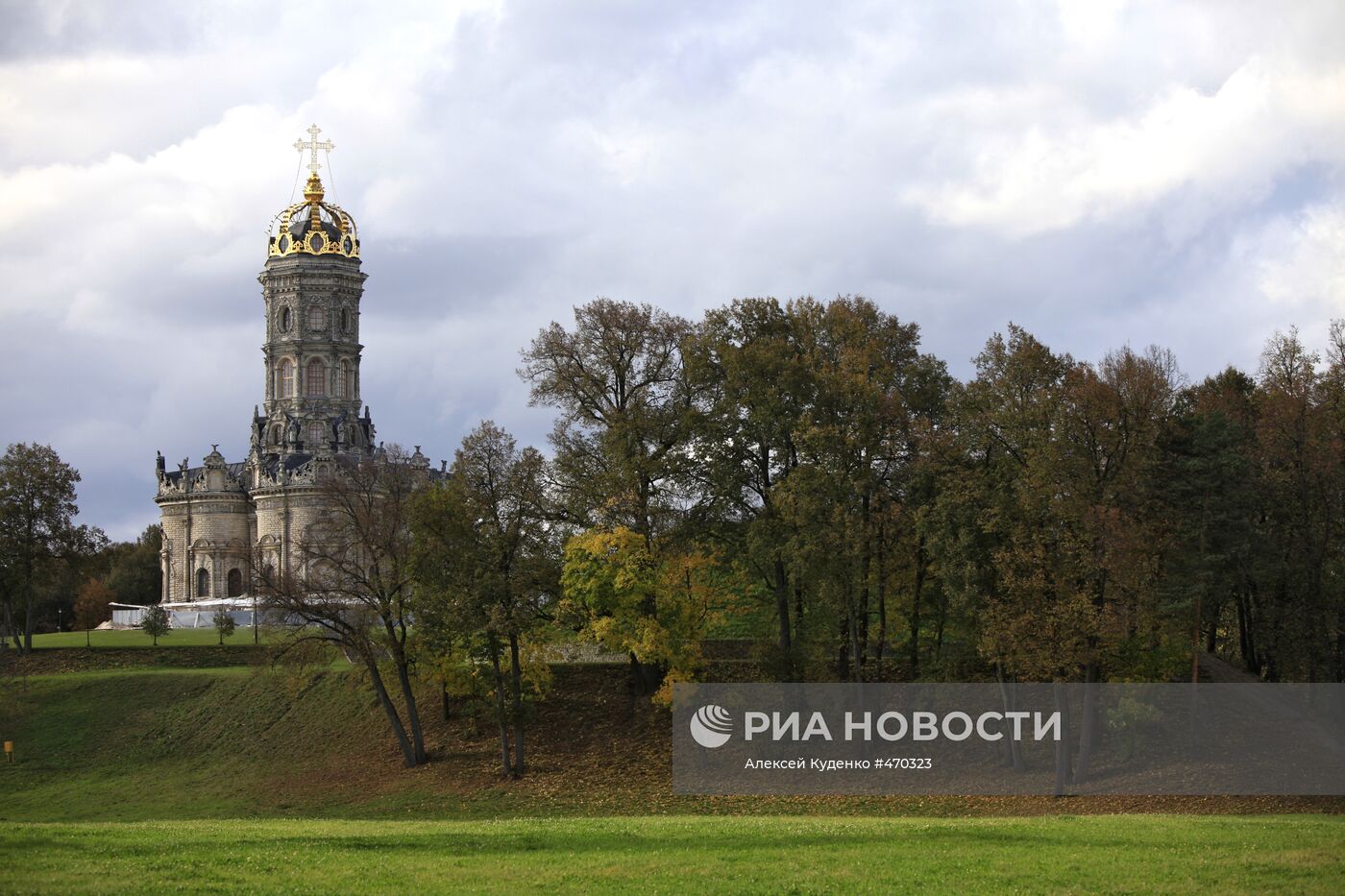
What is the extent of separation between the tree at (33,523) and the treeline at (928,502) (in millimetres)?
26356

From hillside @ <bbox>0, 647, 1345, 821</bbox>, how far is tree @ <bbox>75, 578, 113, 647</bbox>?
3127cm

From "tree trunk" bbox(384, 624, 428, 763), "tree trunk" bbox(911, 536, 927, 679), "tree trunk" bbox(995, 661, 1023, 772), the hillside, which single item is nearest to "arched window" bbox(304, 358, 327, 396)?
the hillside

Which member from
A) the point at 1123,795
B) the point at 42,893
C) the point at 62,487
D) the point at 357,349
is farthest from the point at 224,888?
the point at 357,349

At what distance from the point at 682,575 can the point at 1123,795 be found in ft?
47.0

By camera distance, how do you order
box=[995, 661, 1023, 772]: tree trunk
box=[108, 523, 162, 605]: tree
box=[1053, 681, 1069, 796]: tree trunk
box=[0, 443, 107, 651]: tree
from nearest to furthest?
box=[1053, 681, 1069, 796]: tree trunk < box=[995, 661, 1023, 772]: tree trunk < box=[0, 443, 107, 651]: tree < box=[108, 523, 162, 605]: tree

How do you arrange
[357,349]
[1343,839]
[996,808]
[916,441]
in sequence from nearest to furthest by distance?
1. [1343,839]
2. [996,808]
3. [916,441]
4. [357,349]

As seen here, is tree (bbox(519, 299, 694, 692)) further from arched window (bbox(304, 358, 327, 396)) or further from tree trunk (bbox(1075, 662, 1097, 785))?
arched window (bbox(304, 358, 327, 396))

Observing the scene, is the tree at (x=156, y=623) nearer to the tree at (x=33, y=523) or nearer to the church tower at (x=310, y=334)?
the tree at (x=33, y=523)

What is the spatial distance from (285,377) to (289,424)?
172 inches

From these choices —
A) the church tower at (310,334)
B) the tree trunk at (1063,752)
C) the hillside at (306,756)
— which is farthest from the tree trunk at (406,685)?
the church tower at (310,334)

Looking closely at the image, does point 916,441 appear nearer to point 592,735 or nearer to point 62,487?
point 592,735

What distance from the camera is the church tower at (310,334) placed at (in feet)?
361

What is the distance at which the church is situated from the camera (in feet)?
340

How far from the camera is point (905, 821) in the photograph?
107ft
